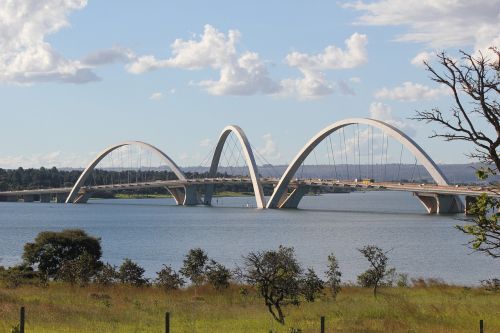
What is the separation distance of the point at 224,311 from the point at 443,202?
89.0m

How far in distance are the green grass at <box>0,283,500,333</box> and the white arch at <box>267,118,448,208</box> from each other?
81.4 m

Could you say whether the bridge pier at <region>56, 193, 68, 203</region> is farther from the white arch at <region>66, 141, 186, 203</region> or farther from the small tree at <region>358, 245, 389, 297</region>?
the small tree at <region>358, 245, 389, 297</region>

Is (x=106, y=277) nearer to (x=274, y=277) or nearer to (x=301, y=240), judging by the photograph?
(x=274, y=277)

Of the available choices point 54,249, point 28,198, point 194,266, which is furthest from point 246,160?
point 194,266

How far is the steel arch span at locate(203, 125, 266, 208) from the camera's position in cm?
13325

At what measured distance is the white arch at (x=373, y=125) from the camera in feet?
364

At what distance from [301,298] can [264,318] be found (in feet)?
17.3

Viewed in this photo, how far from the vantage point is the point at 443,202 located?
109 meters

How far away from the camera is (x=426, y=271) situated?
48.2m

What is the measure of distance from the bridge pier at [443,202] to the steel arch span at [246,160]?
29.5 meters

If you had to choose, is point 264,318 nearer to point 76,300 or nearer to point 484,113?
point 76,300

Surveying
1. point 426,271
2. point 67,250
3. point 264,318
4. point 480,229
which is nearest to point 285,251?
point 264,318

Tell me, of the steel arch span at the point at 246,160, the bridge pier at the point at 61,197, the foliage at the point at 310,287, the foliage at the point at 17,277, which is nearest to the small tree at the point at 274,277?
the foliage at the point at 310,287

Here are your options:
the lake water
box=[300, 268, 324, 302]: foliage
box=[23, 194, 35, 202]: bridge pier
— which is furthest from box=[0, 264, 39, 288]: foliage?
box=[23, 194, 35, 202]: bridge pier
